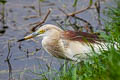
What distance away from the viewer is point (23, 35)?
7.94 metres

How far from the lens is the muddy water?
649 centimetres

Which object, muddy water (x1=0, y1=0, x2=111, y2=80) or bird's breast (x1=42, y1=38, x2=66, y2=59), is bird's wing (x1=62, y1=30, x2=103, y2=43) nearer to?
bird's breast (x1=42, y1=38, x2=66, y2=59)

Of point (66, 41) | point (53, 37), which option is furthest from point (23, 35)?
point (66, 41)

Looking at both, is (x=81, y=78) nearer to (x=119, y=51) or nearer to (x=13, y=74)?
(x=119, y=51)

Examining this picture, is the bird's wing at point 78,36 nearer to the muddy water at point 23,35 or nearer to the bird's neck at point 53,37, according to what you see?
the bird's neck at point 53,37

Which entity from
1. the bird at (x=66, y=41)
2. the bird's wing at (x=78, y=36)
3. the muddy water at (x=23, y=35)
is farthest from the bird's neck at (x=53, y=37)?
the muddy water at (x=23, y=35)

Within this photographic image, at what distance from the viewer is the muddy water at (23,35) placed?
6.49 meters

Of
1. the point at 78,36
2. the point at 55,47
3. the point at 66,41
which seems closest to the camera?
the point at 78,36

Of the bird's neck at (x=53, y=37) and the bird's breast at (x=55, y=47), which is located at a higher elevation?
the bird's neck at (x=53, y=37)

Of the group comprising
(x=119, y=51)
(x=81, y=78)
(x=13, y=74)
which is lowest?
(x=13, y=74)

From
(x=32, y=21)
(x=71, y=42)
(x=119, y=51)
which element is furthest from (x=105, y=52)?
(x=32, y=21)

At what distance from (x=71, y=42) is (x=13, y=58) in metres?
1.29

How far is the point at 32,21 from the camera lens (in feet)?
28.0

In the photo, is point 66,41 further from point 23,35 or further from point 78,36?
point 23,35
